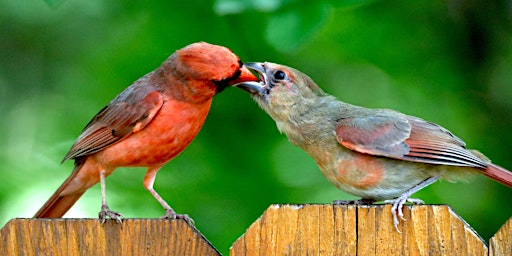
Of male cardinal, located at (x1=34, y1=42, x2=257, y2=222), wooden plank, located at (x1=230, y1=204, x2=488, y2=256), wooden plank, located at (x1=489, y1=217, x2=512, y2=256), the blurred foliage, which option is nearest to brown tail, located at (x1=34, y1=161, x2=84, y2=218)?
male cardinal, located at (x1=34, y1=42, x2=257, y2=222)

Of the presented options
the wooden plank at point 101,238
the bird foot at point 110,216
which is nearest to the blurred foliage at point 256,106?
the bird foot at point 110,216

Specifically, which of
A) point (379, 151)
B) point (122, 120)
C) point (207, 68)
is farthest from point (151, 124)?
point (379, 151)

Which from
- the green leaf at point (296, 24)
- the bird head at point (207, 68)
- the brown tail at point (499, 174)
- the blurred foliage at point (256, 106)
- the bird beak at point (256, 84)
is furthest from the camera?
the blurred foliage at point (256, 106)

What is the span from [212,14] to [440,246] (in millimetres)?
2868

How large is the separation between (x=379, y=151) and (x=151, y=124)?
106 cm

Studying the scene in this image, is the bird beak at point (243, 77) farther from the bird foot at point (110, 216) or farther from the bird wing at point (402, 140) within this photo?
the bird foot at point (110, 216)

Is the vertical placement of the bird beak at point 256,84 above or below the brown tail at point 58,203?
above

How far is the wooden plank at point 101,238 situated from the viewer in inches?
115

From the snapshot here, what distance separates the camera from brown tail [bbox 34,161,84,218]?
404 cm

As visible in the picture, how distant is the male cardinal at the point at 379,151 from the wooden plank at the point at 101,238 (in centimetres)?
71

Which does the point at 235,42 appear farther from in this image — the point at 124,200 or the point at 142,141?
the point at 142,141

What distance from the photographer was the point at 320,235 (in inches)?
108

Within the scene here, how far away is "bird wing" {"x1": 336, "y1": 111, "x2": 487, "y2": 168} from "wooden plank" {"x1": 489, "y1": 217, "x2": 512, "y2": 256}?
28.8 inches

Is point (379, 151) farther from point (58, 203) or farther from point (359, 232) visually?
point (58, 203)
